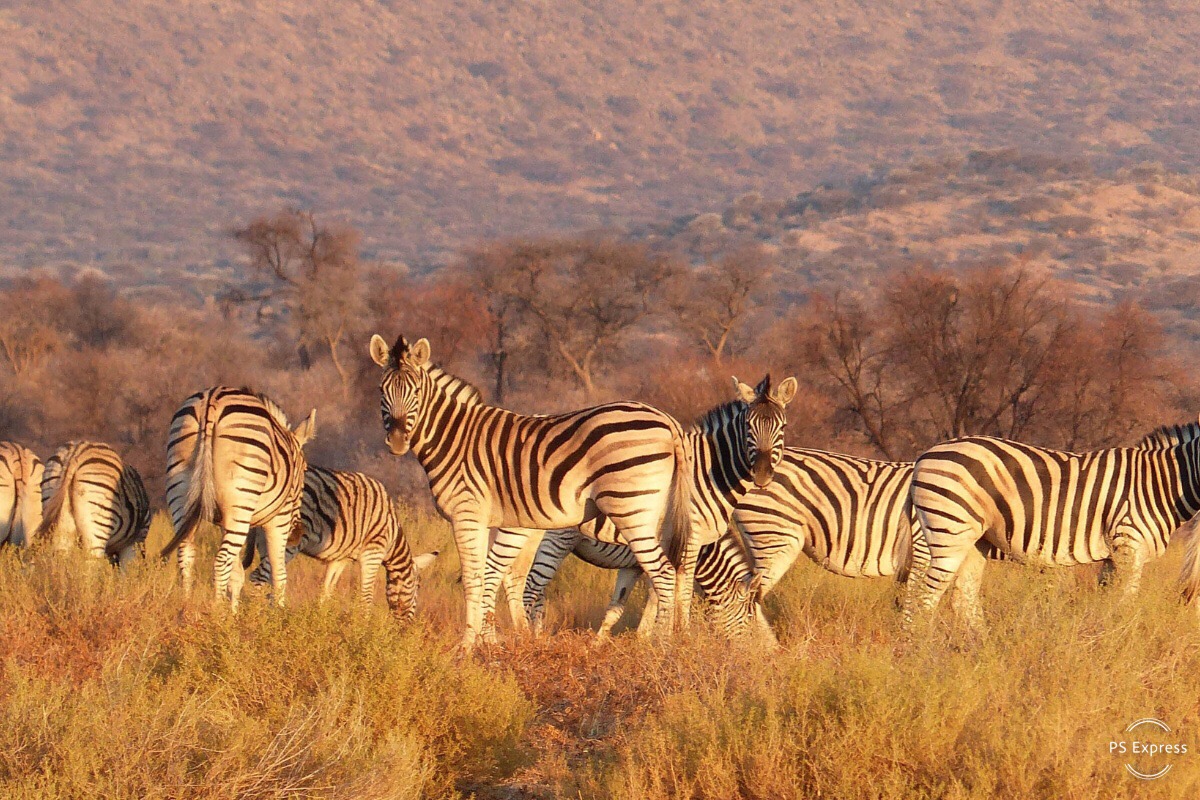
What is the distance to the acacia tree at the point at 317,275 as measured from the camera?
41000 mm

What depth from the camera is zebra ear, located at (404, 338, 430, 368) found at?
29.8ft

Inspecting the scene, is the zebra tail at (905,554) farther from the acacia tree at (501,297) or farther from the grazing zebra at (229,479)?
the acacia tree at (501,297)

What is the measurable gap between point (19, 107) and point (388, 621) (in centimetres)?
13684

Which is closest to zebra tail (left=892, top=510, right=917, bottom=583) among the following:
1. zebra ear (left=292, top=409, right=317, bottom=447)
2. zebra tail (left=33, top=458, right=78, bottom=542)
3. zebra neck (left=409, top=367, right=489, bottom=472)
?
zebra neck (left=409, top=367, right=489, bottom=472)

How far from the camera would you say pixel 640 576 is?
10.7 m

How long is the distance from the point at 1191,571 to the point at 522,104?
13877 centimetres

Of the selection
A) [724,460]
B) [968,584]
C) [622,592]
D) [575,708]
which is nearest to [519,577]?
[622,592]

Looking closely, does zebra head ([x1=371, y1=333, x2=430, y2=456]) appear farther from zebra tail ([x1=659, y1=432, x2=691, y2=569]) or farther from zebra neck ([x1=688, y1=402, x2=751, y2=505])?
zebra neck ([x1=688, y1=402, x2=751, y2=505])

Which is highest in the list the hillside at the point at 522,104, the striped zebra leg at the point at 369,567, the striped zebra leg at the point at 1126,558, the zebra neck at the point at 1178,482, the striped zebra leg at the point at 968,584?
the hillside at the point at 522,104

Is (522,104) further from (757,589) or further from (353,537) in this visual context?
(757,589)

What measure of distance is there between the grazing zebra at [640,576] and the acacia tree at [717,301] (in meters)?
27.4

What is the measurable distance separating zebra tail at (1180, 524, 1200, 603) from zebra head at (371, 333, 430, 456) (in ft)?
15.2

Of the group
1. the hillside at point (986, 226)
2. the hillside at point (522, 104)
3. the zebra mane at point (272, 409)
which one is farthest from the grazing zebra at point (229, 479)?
the hillside at point (522, 104)

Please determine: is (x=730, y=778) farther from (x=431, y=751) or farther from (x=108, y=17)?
(x=108, y=17)
